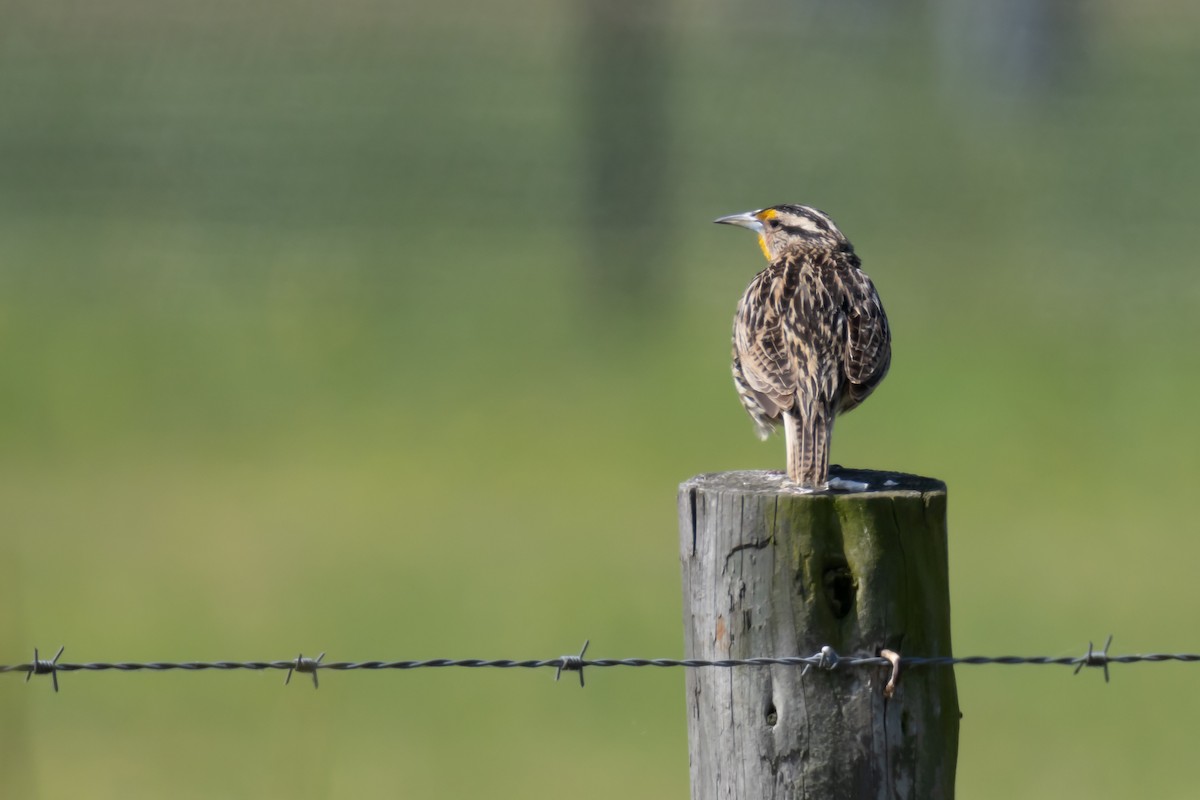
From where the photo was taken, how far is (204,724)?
451 inches

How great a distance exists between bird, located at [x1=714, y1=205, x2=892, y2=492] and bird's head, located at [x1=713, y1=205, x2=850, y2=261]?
2.37 feet

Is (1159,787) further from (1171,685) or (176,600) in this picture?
(176,600)

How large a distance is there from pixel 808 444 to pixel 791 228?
2.42m

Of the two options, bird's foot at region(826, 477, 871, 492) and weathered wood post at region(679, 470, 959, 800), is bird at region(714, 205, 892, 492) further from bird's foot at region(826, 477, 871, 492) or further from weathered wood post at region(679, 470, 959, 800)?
weathered wood post at region(679, 470, 959, 800)

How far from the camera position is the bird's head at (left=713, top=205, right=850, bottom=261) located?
7.58 m

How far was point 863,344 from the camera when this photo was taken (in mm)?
6191

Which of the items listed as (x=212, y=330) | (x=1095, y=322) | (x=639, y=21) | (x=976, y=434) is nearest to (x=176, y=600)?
(x=976, y=434)

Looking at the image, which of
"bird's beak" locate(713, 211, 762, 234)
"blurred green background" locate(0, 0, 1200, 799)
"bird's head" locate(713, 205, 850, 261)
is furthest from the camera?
"blurred green background" locate(0, 0, 1200, 799)

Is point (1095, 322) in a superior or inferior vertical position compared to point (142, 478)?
superior


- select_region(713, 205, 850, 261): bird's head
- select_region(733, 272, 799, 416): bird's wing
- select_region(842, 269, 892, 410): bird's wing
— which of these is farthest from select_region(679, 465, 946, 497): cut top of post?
select_region(713, 205, 850, 261): bird's head

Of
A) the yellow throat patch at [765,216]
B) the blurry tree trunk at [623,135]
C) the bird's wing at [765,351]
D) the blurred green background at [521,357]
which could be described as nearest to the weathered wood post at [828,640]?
the blurred green background at [521,357]

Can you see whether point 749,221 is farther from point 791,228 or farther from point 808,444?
point 808,444

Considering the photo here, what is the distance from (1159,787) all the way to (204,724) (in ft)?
17.4

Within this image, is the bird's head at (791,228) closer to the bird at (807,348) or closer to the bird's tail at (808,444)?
the bird at (807,348)
